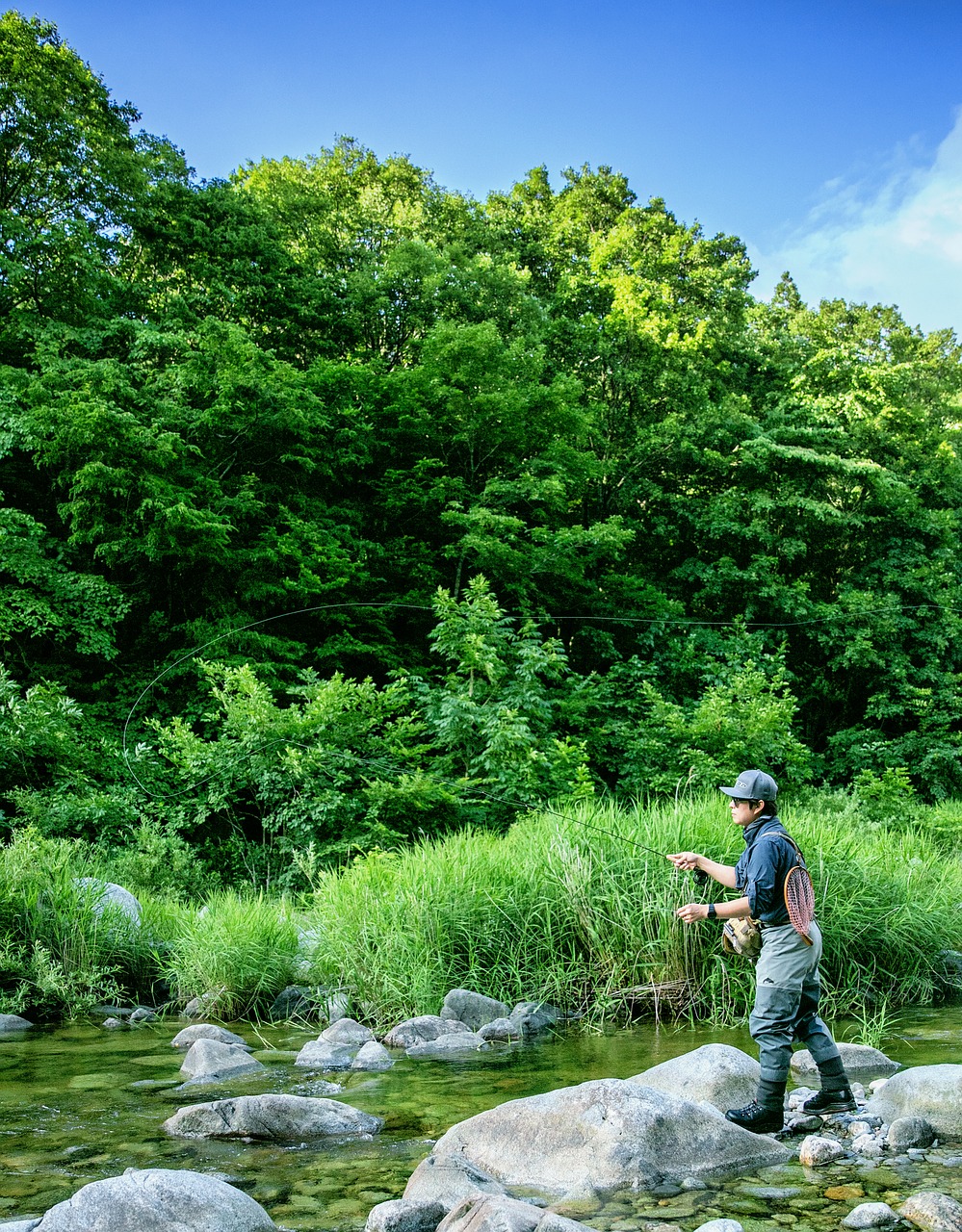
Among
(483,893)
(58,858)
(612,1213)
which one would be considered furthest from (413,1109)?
(58,858)

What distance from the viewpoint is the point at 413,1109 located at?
440 cm

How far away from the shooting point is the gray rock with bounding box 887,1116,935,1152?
365cm

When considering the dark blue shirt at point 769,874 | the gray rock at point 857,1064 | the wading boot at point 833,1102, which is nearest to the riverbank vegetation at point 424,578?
the gray rock at point 857,1064

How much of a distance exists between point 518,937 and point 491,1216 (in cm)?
409

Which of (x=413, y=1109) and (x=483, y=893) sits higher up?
(x=483, y=893)

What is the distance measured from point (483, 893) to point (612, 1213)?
365 centimetres

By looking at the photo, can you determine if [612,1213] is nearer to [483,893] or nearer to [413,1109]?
[413,1109]

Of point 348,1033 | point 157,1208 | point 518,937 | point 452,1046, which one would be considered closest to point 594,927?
point 518,937

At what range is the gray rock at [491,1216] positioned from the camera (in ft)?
8.56

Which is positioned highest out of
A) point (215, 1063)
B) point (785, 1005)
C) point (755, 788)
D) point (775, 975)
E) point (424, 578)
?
point (424, 578)

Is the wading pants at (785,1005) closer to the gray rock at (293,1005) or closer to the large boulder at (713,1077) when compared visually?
the large boulder at (713,1077)

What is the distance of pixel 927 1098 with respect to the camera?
389 cm

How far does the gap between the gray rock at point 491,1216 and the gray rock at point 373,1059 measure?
2.43m

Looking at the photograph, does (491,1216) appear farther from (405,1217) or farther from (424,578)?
(424,578)
